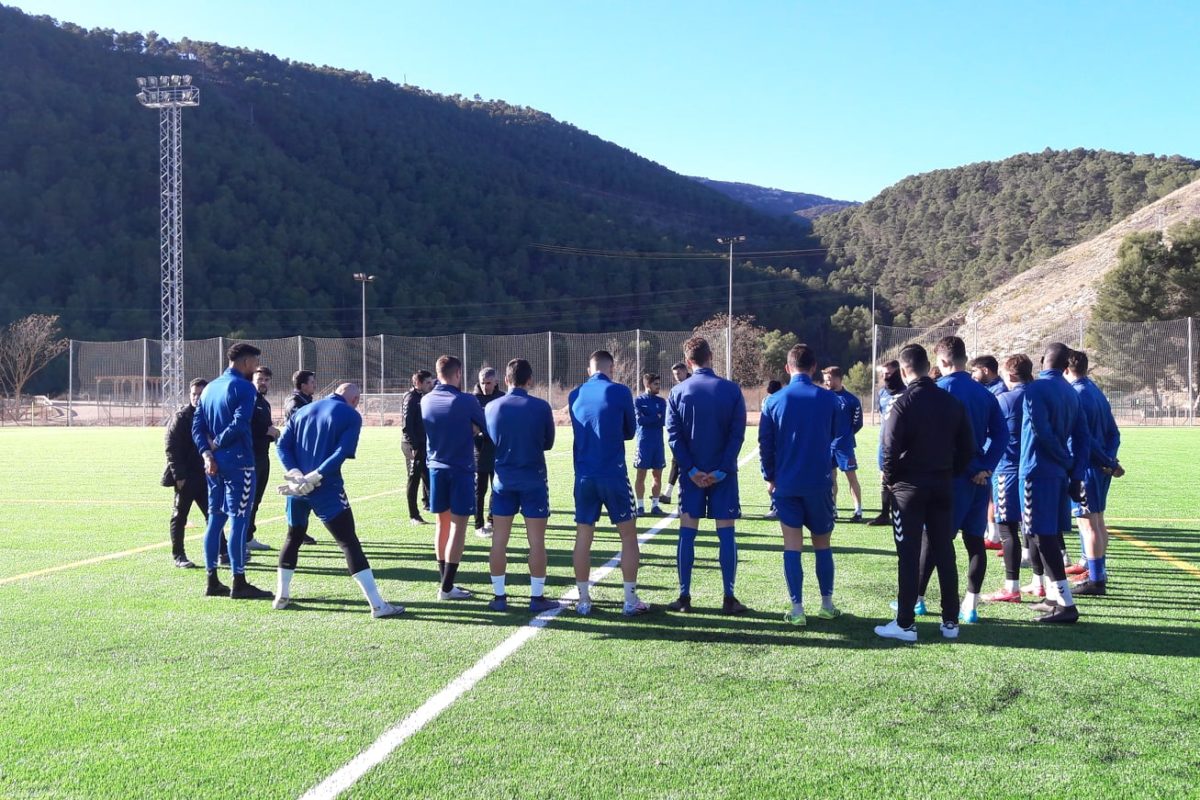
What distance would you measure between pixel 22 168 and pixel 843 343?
3025 inches

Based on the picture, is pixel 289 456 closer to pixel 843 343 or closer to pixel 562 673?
pixel 562 673

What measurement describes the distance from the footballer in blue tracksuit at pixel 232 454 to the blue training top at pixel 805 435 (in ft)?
12.7

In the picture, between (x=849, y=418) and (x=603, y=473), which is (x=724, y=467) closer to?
(x=603, y=473)

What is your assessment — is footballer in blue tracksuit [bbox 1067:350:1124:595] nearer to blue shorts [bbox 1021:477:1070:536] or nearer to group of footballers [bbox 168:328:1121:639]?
group of footballers [bbox 168:328:1121:639]

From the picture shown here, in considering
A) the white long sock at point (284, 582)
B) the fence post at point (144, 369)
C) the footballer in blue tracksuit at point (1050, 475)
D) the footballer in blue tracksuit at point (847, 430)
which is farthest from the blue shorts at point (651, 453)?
the fence post at point (144, 369)

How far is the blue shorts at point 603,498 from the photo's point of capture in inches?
245

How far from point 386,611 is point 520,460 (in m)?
1.42

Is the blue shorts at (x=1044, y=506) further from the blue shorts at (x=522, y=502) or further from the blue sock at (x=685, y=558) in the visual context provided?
the blue shorts at (x=522, y=502)

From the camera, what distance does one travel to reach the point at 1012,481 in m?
6.50

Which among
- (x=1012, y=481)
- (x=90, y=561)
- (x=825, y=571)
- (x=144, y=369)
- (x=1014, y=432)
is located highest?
(x=144, y=369)

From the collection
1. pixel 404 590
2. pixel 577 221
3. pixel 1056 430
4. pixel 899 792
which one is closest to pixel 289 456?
pixel 404 590

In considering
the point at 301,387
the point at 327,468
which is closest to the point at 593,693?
the point at 327,468

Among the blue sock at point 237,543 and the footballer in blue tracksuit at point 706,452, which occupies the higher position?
the footballer in blue tracksuit at point 706,452

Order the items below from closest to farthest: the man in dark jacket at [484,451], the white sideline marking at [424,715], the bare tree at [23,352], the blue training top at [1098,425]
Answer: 1. the white sideline marking at [424,715]
2. the blue training top at [1098,425]
3. the man in dark jacket at [484,451]
4. the bare tree at [23,352]
